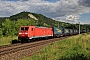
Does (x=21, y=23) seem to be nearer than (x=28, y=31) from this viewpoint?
No

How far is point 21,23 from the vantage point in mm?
94312

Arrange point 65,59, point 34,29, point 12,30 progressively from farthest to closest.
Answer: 1. point 12,30
2. point 34,29
3. point 65,59

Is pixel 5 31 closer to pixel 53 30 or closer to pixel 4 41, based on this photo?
pixel 53 30

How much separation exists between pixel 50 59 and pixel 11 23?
83645mm

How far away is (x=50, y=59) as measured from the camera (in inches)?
490

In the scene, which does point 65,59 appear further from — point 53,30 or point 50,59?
point 53,30

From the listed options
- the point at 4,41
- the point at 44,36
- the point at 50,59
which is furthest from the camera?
the point at 44,36

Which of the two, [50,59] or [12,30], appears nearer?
[50,59]

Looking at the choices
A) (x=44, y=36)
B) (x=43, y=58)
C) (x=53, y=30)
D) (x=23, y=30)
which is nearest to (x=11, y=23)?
(x=53, y=30)

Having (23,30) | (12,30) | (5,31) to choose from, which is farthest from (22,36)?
(5,31)

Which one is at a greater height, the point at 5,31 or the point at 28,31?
the point at 28,31

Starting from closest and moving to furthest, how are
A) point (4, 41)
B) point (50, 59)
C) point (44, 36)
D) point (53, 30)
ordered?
point (50, 59) → point (4, 41) → point (44, 36) → point (53, 30)

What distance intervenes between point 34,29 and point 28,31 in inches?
95.5

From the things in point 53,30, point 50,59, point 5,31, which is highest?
point 50,59
